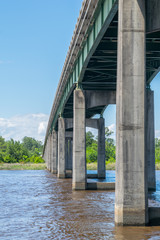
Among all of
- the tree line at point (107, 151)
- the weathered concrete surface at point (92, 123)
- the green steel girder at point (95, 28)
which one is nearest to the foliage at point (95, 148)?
the tree line at point (107, 151)

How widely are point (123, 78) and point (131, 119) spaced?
163 cm

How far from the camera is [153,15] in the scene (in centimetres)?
1702

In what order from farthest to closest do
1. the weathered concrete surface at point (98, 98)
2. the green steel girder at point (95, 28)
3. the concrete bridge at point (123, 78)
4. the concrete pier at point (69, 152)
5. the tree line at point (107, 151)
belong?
the tree line at point (107, 151) < the concrete pier at point (69, 152) < the weathered concrete surface at point (98, 98) < the green steel girder at point (95, 28) < the concrete bridge at point (123, 78)

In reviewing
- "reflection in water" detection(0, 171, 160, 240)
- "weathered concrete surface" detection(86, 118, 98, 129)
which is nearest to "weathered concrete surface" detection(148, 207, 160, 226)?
"reflection in water" detection(0, 171, 160, 240)

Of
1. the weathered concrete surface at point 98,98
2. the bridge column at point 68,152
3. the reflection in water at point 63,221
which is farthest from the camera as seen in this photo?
the bridge column at point 68,152

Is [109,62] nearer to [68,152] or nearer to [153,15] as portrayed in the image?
[153,15]

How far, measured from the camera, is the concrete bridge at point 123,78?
52.7 feet

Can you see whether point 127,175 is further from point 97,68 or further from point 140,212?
point 97,68

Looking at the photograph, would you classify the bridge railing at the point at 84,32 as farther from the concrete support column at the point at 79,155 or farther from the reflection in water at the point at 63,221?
the reflection in water at the point at 63,221

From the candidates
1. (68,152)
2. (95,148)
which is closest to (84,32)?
(68,152)

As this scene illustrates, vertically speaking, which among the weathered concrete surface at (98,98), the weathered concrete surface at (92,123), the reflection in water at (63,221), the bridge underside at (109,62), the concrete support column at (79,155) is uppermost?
the bridge underside at (109,62)

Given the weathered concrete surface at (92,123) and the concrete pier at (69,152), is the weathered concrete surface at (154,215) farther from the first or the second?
the concrete pier at (69,152)

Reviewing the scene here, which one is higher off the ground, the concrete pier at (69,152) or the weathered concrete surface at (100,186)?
the concrete pier at (69,152)

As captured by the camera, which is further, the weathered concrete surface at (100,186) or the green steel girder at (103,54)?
the weathered concrete surface at (100,186)
